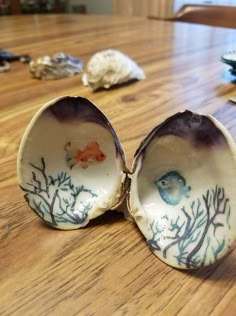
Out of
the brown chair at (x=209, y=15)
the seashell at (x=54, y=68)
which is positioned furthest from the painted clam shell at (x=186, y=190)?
the brown chair at (x=209, y=15)

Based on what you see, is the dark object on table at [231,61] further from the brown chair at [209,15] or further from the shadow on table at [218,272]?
the brown chair at [209,15]

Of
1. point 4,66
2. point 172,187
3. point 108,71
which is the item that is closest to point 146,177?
point 172,187

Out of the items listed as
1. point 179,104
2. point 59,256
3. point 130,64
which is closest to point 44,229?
point 59,256

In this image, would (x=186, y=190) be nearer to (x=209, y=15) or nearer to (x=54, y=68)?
(x=54, y=68)

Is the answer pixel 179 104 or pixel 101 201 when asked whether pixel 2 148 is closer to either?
pixel 101 201

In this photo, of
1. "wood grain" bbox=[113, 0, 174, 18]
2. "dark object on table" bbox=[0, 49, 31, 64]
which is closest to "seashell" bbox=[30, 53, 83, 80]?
"dark object on table" bbox=[0, 49, 31, 64]

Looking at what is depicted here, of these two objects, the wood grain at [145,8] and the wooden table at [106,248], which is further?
the wood grain at [145,8]
